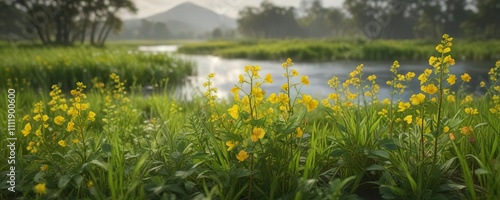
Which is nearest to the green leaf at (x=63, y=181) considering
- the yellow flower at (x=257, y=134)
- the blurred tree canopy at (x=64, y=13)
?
the yellow flower at (x=257, y=134)

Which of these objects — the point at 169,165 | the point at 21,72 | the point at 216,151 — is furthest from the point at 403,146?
the point at 21,72

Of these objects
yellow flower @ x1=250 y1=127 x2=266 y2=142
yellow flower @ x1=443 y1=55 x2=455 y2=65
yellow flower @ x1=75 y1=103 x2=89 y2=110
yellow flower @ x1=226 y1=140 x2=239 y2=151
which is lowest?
yellow flower @ x1=226 y1=140 x2=239 y2=151

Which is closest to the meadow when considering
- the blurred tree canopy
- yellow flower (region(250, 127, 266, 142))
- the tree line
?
yellow flower (region(250, 127, 266, 142))

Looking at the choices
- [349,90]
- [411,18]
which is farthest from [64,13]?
[411,18]

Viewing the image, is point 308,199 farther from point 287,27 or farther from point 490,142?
point 287,27

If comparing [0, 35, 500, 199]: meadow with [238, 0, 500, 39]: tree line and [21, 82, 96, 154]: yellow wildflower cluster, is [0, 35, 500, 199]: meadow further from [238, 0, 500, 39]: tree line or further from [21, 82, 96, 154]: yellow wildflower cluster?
[238, 0, 500, 39]: tree line

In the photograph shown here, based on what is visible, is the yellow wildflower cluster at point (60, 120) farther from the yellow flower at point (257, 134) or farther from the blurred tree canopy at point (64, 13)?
the blurred tree canopy at point (64, 13)

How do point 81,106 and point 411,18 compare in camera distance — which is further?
point 411,18

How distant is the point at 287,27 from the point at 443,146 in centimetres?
7254

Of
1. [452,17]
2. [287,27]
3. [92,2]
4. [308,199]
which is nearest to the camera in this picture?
[308,199]

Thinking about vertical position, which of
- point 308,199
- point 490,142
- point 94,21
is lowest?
A: point 308,199

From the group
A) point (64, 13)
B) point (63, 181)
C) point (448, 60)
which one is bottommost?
point (63, 181)

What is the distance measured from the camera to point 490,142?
258cm

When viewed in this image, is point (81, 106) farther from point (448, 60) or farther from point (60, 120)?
point (448, 60)
